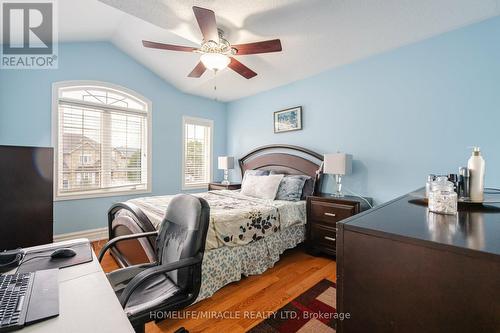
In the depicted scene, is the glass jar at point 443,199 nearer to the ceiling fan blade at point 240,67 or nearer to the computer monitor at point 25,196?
the computer monitor at point 25,196

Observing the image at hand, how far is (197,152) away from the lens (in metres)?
4.72

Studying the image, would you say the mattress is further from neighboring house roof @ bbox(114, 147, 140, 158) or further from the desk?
neighboring house roof @ bbox(114, 147, 140, 158)

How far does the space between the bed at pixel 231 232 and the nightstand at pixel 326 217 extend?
138 millimetres

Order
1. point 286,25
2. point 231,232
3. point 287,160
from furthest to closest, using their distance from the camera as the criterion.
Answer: point 287,160
point 286,25
point 231,232

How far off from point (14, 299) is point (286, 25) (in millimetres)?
2852

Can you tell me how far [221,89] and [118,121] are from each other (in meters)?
1.91

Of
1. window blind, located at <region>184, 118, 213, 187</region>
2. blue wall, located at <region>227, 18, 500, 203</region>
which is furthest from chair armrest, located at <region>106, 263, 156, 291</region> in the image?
window blind, located at <region>184, 118, 213, 187</region>

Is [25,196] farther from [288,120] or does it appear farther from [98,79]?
[288,120]

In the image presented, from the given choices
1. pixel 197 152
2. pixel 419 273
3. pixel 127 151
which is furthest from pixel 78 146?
pixel 419 273

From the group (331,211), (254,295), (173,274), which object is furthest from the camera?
(331,211)

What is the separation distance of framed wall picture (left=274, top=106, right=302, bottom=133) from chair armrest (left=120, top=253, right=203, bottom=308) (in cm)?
289

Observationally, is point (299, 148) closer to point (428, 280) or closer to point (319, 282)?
point (319, 282)

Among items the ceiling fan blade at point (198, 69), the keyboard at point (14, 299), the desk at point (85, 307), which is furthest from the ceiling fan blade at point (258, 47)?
the keyboard at point (14, 299)

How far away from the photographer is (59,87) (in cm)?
307
